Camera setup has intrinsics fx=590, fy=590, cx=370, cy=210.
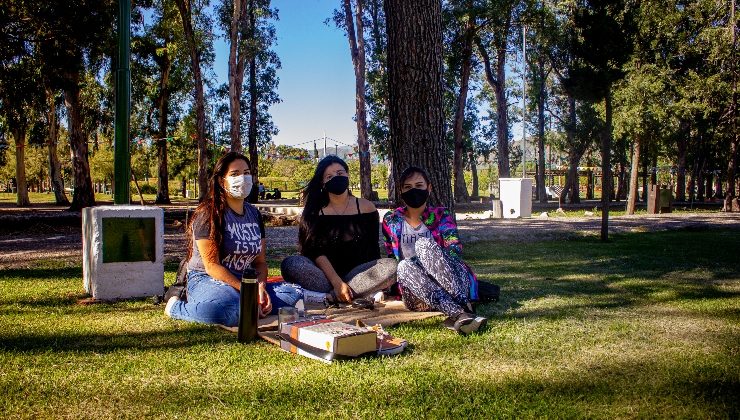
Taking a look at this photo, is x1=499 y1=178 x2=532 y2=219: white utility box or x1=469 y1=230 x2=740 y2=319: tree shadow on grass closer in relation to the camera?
x1=469 y1=230 x2=740 y2=319: tree shadow on grass

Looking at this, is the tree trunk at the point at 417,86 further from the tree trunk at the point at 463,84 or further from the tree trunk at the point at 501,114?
the tree trunk at the point at 501,114

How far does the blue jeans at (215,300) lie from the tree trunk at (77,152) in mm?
18310

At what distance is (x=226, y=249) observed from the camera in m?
4.83

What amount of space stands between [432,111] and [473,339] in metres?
3.90

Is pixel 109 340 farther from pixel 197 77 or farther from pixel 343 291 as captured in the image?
pixel 197 77

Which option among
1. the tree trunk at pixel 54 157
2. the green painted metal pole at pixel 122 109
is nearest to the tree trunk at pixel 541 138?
the tree trunk at pixel 54 157

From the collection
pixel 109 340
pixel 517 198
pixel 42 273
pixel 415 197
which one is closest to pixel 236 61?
pixel 517 198

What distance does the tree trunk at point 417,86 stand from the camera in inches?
289

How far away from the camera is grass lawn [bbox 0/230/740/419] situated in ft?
9.44

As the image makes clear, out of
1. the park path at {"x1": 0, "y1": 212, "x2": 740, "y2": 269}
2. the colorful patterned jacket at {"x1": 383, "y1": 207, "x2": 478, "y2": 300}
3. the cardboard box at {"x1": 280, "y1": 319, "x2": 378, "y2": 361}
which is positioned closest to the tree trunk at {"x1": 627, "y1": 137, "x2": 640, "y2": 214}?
the park path at {"x1": 0, "y1": 212, "x2": 740, "y2": 269}

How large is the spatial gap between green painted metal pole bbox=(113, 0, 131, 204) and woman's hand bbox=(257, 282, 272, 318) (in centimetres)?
288

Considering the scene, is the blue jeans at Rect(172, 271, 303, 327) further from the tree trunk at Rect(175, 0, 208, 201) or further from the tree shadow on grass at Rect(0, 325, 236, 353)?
the tree trunk at Rect(175, 0, 208, 201)

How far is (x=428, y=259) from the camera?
4.80 m

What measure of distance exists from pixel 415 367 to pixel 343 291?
1.85m
